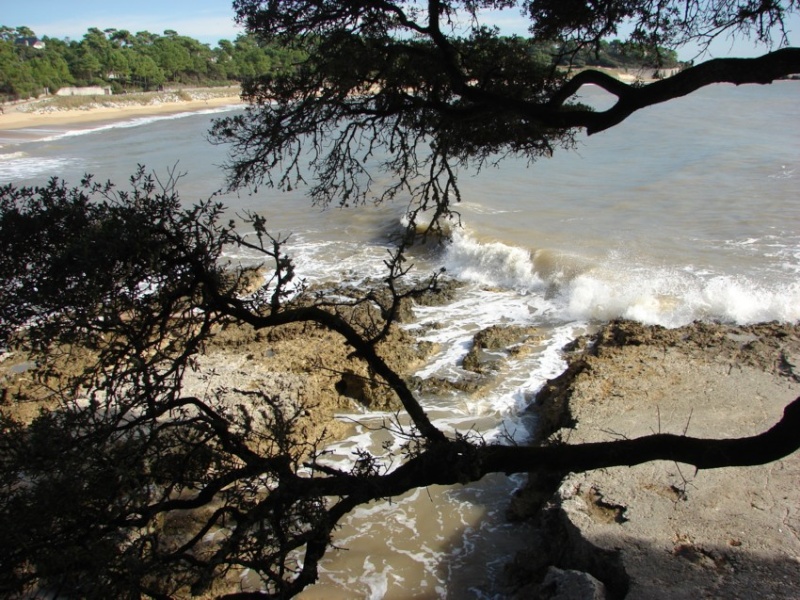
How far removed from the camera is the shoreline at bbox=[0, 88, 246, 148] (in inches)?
1845

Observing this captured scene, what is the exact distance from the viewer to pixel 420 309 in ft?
36.2

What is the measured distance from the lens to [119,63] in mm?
78938

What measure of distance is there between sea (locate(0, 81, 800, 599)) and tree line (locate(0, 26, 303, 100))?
42.3 meters

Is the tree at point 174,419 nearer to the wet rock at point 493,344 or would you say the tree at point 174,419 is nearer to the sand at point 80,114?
the wet rock at point 493,344

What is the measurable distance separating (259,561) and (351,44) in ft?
11.4

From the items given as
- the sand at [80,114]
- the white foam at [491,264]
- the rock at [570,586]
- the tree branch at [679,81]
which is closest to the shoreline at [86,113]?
the sand at [80,114]

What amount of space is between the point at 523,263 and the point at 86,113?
60.0 metres

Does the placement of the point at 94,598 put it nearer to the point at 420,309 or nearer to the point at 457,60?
the point at 457,60

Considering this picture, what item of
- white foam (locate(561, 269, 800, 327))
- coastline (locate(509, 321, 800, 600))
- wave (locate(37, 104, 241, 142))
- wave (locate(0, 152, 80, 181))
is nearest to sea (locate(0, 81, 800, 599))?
white foam (locate(561, 269, 800, 327))

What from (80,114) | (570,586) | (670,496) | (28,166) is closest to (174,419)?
(570,586)

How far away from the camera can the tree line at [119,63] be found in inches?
→ 2608

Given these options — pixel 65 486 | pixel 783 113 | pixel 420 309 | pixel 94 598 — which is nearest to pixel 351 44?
pixel 65 486

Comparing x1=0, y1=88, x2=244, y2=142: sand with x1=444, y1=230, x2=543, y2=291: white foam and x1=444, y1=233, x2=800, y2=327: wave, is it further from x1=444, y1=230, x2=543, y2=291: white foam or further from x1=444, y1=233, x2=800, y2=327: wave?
x1=444, y1=233, x2=800, y2=327: wave

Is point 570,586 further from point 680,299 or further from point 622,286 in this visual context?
point 622,286
